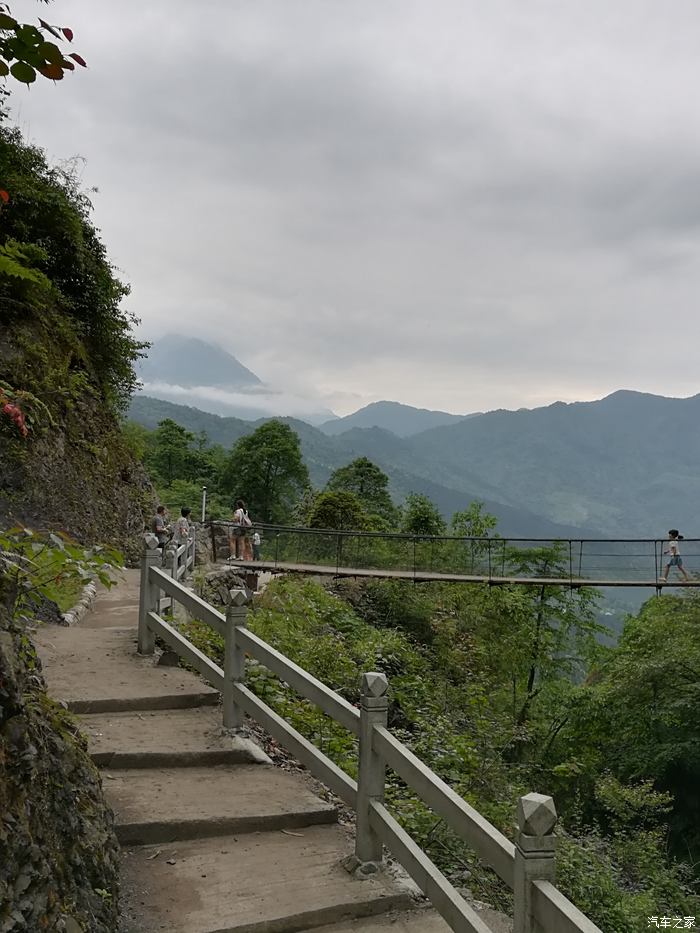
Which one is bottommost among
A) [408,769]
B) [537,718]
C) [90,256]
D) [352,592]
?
[537,718]

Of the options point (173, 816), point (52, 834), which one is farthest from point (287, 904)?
point (52, 834)

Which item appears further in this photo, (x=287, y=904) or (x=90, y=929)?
(x=287, y=904)

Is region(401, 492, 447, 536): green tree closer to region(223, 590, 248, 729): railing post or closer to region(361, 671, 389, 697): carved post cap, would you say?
region(223, 590, 248, 729): railing post

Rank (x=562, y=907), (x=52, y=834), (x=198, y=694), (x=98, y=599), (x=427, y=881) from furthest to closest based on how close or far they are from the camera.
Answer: (x=98, y=599) < (x=198, y=694) < (x=427, y=881) < (x=52, y=834) < (x=562, y=907)

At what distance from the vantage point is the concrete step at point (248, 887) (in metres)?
4.01

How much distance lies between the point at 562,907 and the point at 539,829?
0.27m

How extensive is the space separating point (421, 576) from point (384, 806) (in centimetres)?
1668

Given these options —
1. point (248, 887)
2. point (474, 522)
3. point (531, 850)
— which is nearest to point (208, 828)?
point (248, 887)

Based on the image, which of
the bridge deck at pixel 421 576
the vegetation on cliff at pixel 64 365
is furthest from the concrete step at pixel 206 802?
the bridge deck at pixel 421 576

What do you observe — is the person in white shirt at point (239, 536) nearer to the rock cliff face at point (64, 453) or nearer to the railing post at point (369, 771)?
the rock cliff face at point (64, 453)

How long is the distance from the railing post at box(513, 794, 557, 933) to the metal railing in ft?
54.4

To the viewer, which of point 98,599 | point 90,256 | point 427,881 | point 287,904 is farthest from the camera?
point 90,256

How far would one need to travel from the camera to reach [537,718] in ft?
73.7

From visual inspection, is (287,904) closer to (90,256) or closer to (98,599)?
(98,599)
